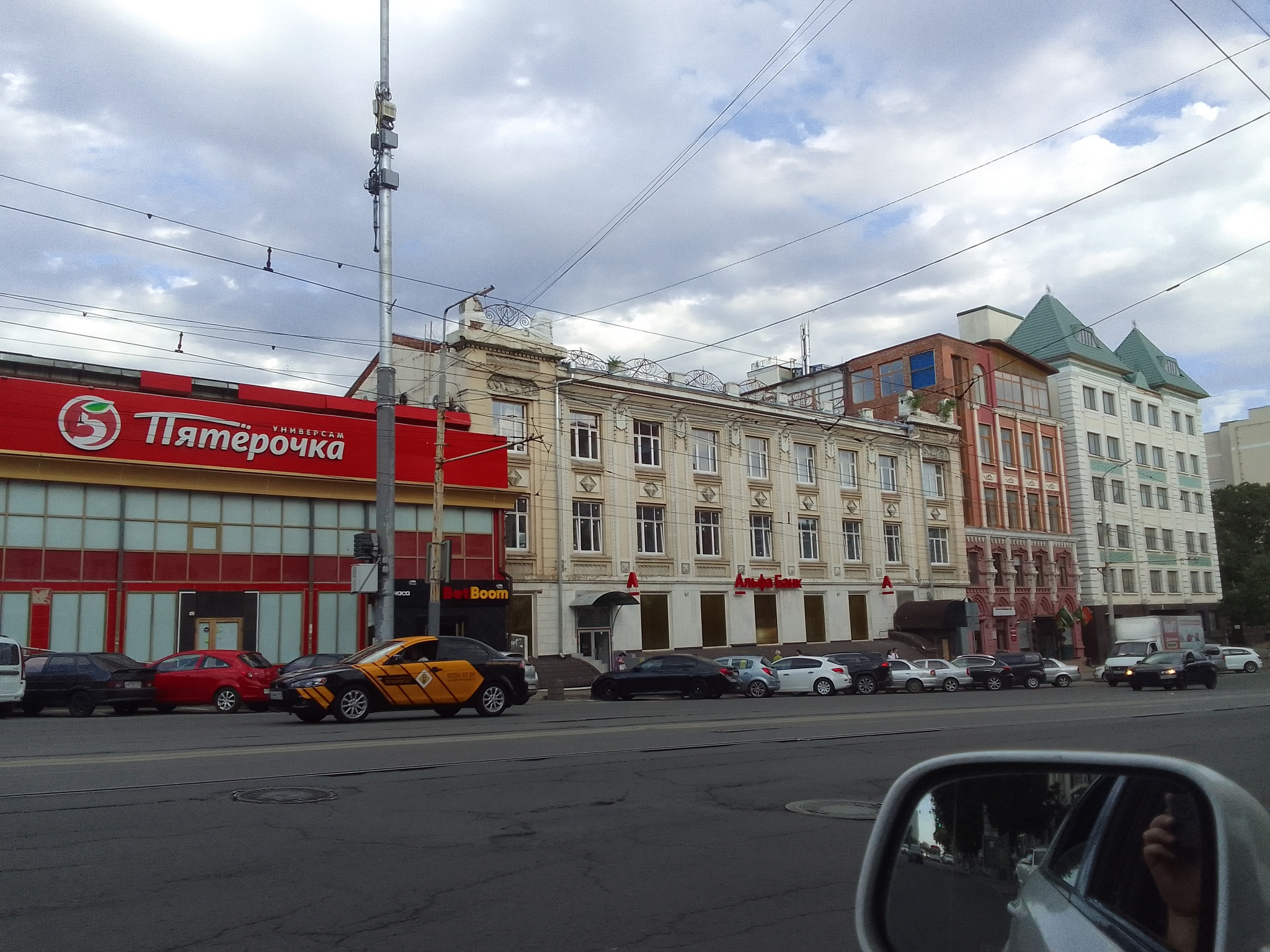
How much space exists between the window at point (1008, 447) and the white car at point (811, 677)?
30069 mm

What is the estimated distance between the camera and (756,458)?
47.8 metres

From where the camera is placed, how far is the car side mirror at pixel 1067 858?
175 cm

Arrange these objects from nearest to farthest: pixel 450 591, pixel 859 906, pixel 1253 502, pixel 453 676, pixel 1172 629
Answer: pixel 859 906 → pixel 453 676 → pixel 450 591 → pixel 1172 629 → pixel 1253 502

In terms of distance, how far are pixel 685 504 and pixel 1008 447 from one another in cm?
2545

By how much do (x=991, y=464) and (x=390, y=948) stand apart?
57.9 meters

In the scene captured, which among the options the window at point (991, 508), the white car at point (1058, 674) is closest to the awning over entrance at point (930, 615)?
the white car at point (1058, 674)

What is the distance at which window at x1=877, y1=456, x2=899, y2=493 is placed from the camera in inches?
2087

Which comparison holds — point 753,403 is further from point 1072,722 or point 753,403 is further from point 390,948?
point 390,948

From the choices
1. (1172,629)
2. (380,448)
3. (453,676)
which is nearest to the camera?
(453,676)

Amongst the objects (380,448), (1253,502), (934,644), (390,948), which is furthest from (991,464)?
(390,948)

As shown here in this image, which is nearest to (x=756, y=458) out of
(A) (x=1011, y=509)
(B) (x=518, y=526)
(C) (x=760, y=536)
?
(C) (x=760, y=536)

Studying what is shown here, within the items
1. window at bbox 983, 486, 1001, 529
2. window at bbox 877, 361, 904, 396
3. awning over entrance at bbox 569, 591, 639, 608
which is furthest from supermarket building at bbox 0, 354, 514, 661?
window at bbox 983, 486, 1001, 529

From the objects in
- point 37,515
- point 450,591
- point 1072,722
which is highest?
point 37,515

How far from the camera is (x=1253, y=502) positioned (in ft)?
259
